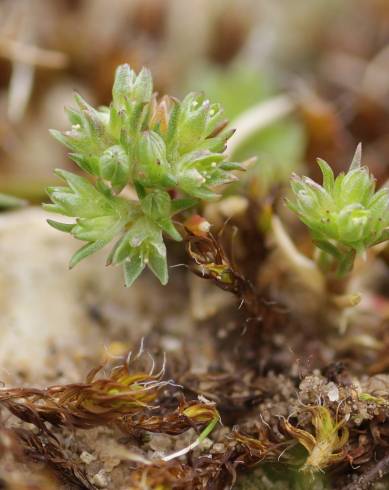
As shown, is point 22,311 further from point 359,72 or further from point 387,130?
point 359,72

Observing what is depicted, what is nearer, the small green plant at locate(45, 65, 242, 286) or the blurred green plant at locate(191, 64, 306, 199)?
the small green plant at locate(45, 65, 242, 286)

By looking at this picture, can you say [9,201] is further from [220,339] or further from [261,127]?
[261,127]

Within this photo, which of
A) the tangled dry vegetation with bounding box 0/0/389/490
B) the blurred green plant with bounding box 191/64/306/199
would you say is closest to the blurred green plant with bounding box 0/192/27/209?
the tangled dry vegetation with bounding box 0/0/389/490

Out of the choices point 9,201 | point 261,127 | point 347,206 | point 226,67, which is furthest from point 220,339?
point 226,67

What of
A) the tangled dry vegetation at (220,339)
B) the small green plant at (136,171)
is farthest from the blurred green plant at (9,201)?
the small green plant at (136,171)

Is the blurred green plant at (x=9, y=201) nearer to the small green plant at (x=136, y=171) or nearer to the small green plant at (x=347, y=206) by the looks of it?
the small green plant at (x=136, y=171)

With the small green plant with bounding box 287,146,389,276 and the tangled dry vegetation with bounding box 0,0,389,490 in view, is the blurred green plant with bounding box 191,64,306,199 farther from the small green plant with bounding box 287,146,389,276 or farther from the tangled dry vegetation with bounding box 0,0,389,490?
the small green plant with bounding box 287,146,389,276
